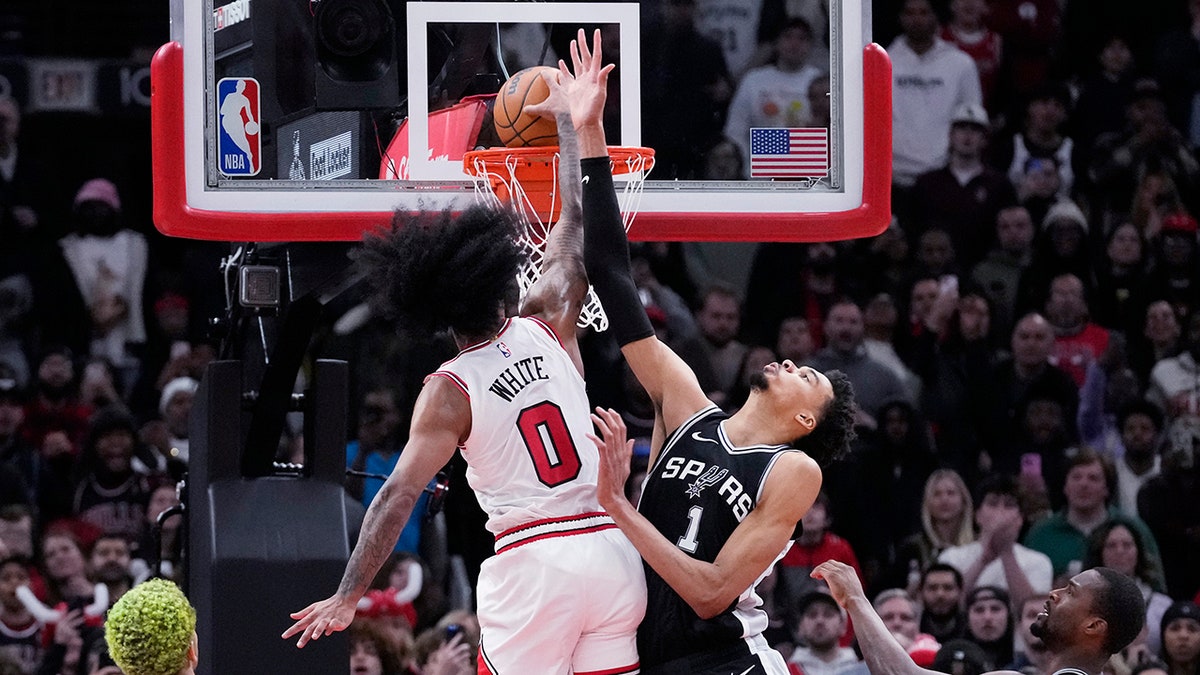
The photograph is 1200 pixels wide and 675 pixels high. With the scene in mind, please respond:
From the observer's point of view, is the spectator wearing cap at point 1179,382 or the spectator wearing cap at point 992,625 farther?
the spectator wearing cap at point 1179,382

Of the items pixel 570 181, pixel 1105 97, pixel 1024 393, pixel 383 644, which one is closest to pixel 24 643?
pixel 383 644

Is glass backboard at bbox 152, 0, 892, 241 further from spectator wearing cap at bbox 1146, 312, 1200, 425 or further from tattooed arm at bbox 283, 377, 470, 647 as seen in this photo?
spectator wearing cap at bbox 1146, 312, 1200, 425

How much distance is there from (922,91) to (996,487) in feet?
8.43

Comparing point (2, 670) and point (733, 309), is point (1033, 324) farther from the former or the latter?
point (2, 670)

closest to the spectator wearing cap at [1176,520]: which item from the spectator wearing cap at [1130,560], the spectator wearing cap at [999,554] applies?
the spectator wearing cap at [1130,560]

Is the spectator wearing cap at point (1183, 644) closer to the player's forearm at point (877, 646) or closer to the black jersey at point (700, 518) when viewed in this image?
the player's forearm at point (877, 646)

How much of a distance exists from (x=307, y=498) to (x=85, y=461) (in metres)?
2.89

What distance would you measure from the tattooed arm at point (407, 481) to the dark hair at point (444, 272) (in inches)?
9.0

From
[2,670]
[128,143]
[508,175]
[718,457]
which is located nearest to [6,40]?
[128,143]

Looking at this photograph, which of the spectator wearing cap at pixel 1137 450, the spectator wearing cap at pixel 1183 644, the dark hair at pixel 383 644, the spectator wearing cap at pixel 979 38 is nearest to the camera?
the dark hair at pixel 383 644

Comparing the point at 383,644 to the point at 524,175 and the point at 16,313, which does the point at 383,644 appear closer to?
the point at 524,175

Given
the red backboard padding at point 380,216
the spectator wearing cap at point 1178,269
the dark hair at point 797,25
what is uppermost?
the dark hair at point 797,25

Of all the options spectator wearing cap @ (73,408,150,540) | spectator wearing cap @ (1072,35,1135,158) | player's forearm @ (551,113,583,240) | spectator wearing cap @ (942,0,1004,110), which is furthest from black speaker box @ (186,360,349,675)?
spectator wearing cap @ (1072,35,1135,158)

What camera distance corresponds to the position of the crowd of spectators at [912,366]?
8453 millimetres
